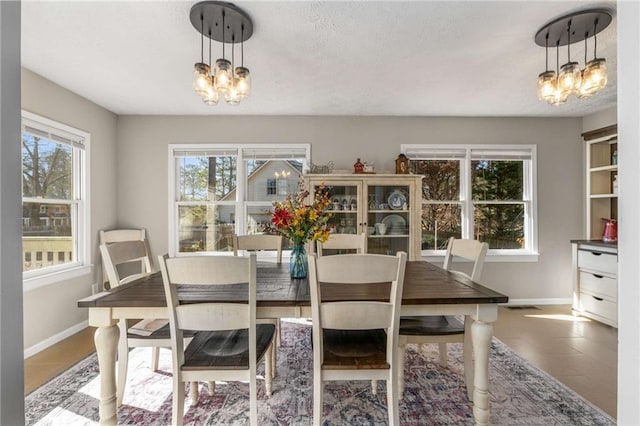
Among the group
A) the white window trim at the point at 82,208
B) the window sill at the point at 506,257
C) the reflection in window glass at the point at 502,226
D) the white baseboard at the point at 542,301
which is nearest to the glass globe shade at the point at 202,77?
the white window trim at the point at 82,208

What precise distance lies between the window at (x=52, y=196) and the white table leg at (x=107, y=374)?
176 cm

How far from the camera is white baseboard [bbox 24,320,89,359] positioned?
101 inches

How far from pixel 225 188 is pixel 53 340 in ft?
7.47

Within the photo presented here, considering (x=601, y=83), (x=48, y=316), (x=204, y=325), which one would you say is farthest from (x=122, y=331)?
(x=601, y=83)

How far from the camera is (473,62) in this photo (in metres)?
2.45

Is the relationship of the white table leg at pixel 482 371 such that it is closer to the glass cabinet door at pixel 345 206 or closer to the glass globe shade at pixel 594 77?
the glass globe shade at pixel 594 77

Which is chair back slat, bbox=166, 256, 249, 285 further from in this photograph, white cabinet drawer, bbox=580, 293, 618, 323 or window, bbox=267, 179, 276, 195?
white cabinet drawer, bbox=580, 293, 618, 323

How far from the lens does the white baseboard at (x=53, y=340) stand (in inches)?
101

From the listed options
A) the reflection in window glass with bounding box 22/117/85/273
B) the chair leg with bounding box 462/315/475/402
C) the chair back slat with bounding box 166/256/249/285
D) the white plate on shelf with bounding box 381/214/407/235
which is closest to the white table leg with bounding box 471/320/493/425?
the chair leg with bounding box 462/315/475/402

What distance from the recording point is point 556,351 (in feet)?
8.60

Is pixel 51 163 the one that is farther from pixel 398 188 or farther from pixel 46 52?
pixel 398 188

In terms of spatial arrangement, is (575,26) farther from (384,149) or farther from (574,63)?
(384,149)

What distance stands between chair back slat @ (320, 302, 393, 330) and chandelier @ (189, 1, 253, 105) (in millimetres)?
1497

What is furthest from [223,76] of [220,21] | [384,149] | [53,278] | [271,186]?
[53,278]
